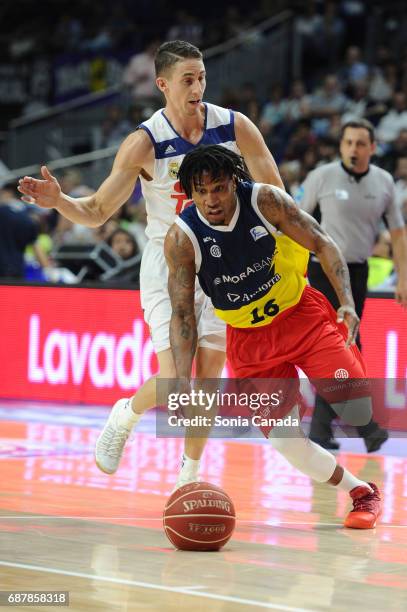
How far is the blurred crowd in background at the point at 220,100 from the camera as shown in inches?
509

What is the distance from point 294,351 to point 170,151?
47.1 inches

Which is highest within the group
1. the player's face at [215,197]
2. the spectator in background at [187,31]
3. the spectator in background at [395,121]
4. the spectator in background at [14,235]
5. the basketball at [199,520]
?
the spectator in background at [187,31]

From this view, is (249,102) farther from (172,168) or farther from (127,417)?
(172,168)

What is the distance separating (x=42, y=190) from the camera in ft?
18.7

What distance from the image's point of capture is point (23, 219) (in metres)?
12.9

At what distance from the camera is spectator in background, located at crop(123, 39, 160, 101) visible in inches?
696

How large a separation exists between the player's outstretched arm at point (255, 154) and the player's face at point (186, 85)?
253 millimetres

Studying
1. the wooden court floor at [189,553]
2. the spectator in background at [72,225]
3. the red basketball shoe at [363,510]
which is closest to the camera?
the wooden court floor at [189,553]

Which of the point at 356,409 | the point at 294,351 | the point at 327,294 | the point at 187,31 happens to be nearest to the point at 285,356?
the point at 294,351

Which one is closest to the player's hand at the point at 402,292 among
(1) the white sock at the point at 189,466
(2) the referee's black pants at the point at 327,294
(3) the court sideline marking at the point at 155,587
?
(2) the referee's black pants at the point at 327,294

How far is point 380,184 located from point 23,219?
5466 mm

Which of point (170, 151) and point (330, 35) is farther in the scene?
point (330, 35)

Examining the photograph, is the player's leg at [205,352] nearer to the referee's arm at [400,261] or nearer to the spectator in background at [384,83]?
the referee's arm at [400,261]

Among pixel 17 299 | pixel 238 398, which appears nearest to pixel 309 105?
pixel 17 299
